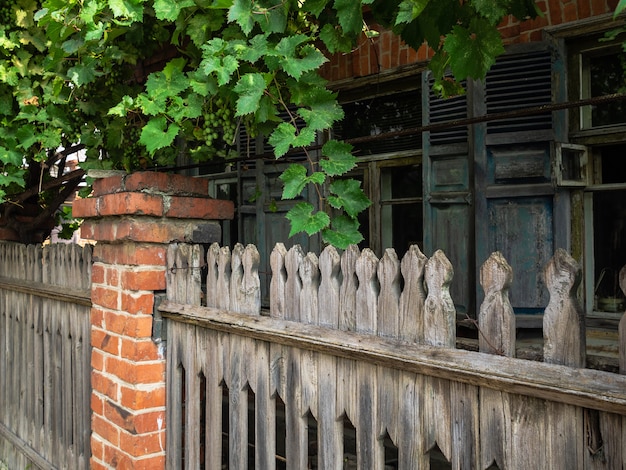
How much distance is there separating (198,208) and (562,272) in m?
1.79

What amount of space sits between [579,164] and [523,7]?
244cm

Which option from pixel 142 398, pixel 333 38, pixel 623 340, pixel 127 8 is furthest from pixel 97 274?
pixel 623 340

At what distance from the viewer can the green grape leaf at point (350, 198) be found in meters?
2.12

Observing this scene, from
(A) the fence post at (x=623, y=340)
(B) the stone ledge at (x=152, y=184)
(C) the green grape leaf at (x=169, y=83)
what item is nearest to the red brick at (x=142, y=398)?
(B) the stone ledge at (x=152, y=184)

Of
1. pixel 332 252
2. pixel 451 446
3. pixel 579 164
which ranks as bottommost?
pixel 451 446

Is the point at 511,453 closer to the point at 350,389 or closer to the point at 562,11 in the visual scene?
the point at 350,389

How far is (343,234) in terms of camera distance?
2092 mm

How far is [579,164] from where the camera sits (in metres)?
3.89

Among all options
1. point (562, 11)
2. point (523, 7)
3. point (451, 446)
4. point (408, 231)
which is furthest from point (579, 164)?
point (451, 446)

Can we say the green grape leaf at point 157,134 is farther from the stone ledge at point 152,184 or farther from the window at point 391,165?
the window at point 391,165

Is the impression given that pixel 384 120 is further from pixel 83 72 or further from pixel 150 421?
pixel 150 421

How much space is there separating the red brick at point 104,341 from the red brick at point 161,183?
0.72 m

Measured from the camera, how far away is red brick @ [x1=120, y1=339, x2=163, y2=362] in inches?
100.0

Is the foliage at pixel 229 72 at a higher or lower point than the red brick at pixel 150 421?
higher
